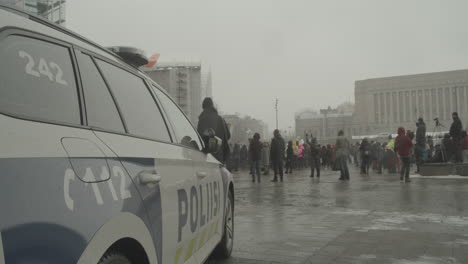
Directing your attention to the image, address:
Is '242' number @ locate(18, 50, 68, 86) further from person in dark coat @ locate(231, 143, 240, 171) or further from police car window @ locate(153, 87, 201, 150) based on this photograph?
person in dark coat @ locate(231, 143, 240, 171)

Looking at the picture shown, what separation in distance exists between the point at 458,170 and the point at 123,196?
622 inches

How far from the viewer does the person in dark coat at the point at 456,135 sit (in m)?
15.0

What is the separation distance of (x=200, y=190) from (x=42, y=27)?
5.41ft

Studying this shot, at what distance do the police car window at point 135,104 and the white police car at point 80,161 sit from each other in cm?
1

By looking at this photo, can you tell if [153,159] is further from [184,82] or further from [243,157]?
[184,82]

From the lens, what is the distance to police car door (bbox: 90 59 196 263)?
81.6 inches

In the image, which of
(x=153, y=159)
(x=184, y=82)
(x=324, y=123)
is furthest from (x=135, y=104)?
(x=324, y=123)

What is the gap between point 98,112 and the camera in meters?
2.08

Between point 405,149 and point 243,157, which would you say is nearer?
point 405,149

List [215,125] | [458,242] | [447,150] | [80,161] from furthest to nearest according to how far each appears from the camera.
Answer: [447,150]
[215,125]
[458,242]
[80,161]

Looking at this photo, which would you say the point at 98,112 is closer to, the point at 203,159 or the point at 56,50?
the point at 56,50

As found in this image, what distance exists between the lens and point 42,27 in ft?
6.13

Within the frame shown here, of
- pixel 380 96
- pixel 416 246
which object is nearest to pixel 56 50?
pixel 416 246

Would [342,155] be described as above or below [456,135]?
below
